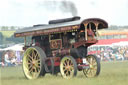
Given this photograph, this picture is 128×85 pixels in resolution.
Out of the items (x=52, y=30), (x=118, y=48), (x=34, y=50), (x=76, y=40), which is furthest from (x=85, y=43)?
(x=118, y=48)

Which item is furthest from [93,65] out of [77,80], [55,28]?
[77,80]

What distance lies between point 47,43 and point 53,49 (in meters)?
0.60

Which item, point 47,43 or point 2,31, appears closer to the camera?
point 47,43

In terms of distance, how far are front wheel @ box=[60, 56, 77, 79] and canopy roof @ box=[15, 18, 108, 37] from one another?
1.27 metres

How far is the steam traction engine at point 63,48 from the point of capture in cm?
1518

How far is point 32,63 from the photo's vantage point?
54.9 ft

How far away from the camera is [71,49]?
15.4 metres

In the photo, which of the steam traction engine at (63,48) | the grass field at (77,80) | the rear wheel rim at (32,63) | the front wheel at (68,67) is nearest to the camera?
the grass field at (77,80)

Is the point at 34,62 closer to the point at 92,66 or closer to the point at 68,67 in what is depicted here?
the point at 68,67

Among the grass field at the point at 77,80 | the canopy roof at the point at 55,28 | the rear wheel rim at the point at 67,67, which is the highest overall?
the canopy roof at the point at 55,28

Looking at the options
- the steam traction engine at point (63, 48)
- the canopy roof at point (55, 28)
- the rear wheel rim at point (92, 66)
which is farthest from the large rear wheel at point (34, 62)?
the rear wheel rim at point (92, 66)

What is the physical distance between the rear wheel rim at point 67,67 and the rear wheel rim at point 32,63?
4.47ft

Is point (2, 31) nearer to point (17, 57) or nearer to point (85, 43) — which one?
Result: point (17, 57)

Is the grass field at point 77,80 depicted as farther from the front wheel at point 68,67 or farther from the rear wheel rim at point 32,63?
the rear wheel rim at point 32,63
